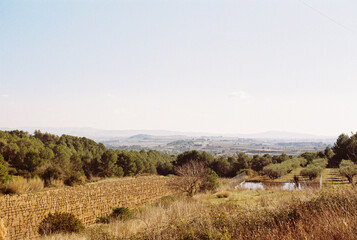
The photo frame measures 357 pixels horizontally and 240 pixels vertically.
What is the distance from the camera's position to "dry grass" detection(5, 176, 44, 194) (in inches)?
741

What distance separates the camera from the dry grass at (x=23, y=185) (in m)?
18.8

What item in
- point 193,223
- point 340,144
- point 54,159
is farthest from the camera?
point 340,144

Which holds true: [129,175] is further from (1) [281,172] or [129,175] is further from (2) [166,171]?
(1) [281,172]

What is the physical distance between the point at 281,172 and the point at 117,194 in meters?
14.1

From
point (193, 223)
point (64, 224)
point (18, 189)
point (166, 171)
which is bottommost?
point (166, 171)

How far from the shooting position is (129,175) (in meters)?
35.2

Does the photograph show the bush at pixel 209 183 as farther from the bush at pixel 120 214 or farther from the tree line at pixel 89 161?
the bush at pixel 120 214

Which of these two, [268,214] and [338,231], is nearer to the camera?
[338,231]

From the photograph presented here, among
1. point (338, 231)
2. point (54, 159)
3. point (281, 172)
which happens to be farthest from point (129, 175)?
point (338, 231)

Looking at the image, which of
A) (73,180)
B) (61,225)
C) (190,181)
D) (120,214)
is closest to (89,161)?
(73,180)

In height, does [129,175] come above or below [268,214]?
below

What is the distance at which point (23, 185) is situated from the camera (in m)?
20.1

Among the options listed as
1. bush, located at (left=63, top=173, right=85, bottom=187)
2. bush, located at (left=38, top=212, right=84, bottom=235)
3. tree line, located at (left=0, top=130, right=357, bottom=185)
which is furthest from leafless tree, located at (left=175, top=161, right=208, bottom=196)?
bush, located at (left=63, top=173, right=85, bottom=187)

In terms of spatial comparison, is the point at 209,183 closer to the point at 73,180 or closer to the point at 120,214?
the point at 120,214
